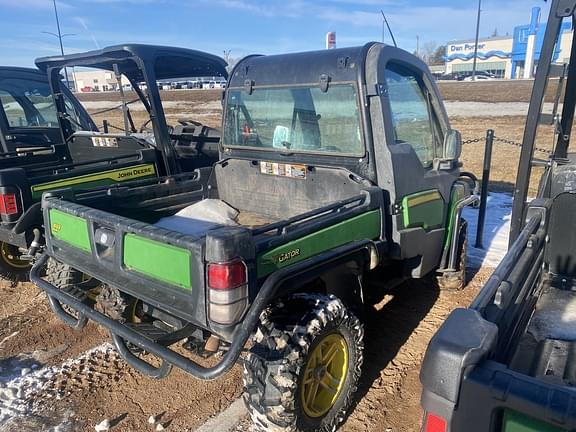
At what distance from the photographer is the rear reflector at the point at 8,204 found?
14.6ft

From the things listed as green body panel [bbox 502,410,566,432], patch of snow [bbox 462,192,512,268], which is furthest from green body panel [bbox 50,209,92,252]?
patch of snow [bbox 462,192,512,268]

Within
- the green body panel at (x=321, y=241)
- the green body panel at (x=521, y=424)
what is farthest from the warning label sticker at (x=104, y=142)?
the green body panel at (x=521, y=424)

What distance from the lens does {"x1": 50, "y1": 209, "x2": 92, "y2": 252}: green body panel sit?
311cm

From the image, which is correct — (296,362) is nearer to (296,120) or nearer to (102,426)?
(102,426)

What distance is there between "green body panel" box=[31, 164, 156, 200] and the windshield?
160 cm

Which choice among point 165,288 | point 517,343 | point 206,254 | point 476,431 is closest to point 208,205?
point 165,288

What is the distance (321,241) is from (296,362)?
736 mm

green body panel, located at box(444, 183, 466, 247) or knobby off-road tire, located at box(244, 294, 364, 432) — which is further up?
green body panel, located at box(444, 183, 466, 247)

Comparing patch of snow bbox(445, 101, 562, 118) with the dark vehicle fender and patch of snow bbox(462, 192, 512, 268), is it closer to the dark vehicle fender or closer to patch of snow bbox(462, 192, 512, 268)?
patch of snow bbox(462, 192, 512, 268)

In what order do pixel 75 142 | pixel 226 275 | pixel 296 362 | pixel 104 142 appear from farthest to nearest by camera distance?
pixel 75 142 < pixel 104 142 < pixel 296 362 < pixel 226 275

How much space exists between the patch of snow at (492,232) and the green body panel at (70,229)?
14.1ft

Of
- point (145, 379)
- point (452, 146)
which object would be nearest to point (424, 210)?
point (452, 146)

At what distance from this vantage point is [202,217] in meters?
3.93

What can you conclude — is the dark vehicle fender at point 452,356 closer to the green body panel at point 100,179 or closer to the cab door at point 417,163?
the cab door at point 417,163
